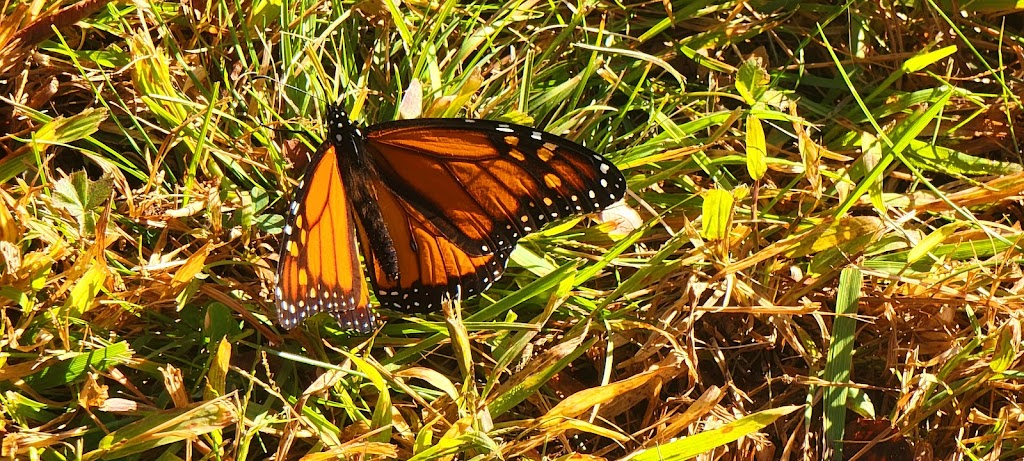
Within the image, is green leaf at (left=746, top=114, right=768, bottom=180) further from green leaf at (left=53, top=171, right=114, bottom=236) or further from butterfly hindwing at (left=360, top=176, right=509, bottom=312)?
green leaf at (left=53, top=171, right=114, bottom=236)

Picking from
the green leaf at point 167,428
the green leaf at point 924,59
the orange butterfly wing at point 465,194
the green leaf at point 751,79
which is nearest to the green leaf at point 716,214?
the orange butterfly wing at point 465,194

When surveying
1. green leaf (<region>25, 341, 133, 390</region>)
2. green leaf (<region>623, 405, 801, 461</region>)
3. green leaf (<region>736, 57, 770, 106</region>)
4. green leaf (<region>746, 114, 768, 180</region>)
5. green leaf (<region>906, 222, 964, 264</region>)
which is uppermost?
green leaf (<region>736, 57, 770, 106</region>)

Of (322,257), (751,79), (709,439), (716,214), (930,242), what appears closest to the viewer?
(322,257)

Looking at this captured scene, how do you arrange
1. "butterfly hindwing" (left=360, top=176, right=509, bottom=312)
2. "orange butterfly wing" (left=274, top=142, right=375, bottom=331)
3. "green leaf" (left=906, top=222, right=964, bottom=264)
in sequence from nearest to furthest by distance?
"orange butterfly wing" (left=274, top=142, right=375, bottom=331) → "butterfly hindwing" (left=360, top=176, right=509, bottom=312) → "green leaf" (left=906, top=222, right=964, bottom=264)

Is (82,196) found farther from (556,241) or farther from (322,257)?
(556,241)

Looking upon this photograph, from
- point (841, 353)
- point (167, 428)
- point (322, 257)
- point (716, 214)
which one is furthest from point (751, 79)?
point (167, 428)

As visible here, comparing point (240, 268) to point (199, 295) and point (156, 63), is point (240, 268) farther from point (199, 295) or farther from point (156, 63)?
point (156, 63)

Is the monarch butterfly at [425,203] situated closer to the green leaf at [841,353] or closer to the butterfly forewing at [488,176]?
the butterfly forewing at [488,176]

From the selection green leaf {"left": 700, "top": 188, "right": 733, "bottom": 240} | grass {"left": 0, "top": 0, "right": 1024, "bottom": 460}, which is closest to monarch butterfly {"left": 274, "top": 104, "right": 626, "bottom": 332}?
grass {"left": 0, "top": 0, "right": 1024, "bottom": 460}
